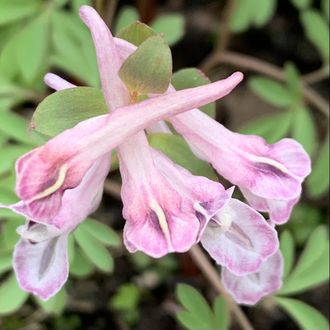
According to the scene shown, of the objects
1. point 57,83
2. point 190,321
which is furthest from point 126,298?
point 57,83

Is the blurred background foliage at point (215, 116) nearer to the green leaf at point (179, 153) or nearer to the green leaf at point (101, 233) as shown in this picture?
the green leaf at point (101, 233)

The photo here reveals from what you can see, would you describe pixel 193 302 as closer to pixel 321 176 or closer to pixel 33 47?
pixel 321 176

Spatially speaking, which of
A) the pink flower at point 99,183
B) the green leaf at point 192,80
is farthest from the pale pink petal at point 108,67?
the green leaf at point 192,80

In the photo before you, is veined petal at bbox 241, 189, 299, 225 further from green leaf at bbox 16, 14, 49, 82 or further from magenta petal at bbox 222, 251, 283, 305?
green leaf at bbox 16, 14, 49, 82

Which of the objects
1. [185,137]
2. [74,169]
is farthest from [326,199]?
[74,169]

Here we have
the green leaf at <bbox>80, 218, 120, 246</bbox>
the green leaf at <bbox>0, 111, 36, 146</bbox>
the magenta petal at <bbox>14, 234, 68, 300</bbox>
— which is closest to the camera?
the magenta petal at <bbox>14, 234, 68, 300</bbox>

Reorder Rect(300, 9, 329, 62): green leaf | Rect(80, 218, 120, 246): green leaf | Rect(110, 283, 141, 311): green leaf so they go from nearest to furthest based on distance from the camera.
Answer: Rect(80, 218, 120, 246): green leaf, Rect(300, 9, 329, 62): green leaf, Rect(110, 283, 141, 311): green leaf

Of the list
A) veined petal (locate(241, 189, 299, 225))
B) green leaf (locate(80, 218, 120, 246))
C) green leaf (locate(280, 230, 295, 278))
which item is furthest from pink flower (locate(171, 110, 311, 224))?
green leaf (locate(280, 230, 295, 278))
